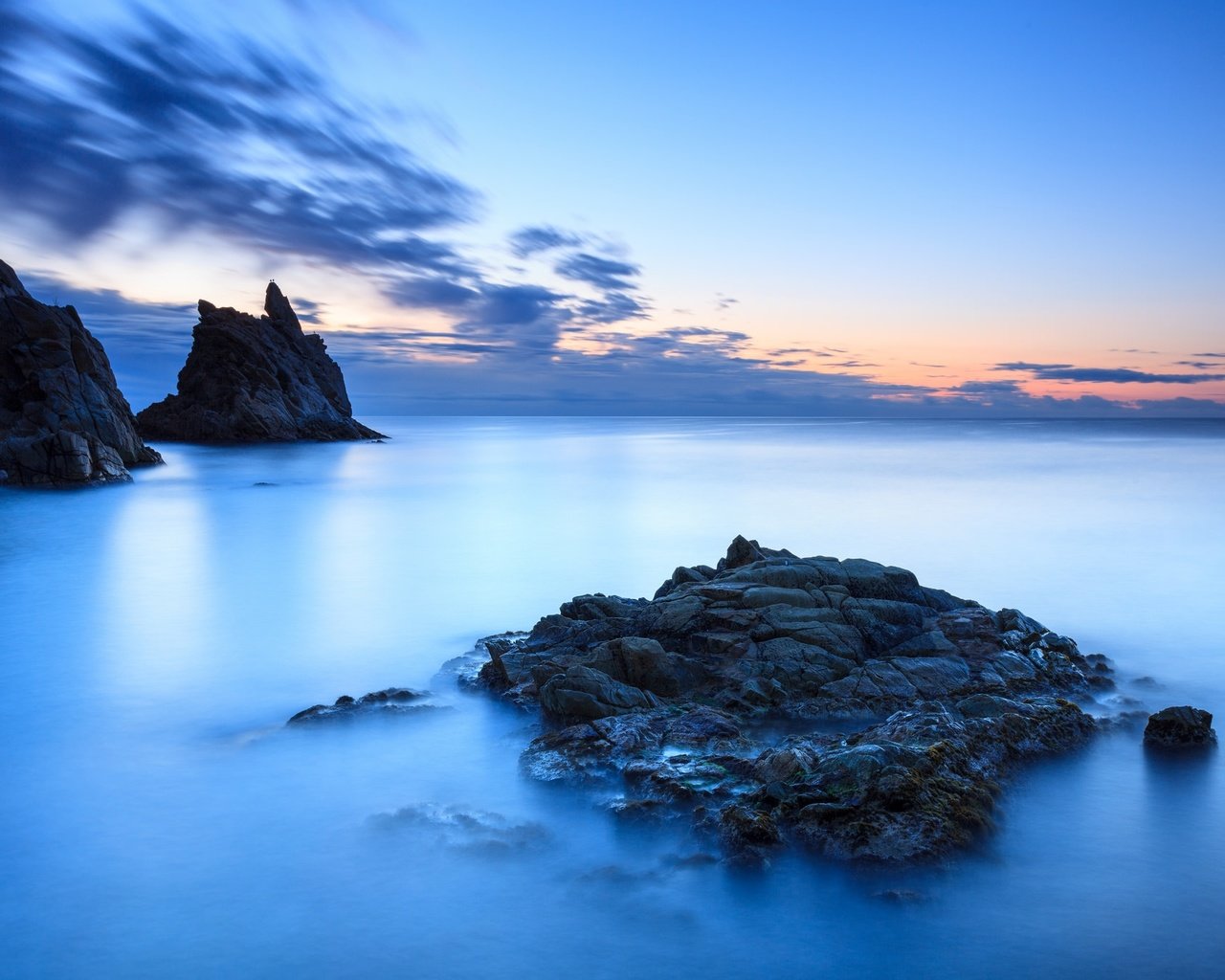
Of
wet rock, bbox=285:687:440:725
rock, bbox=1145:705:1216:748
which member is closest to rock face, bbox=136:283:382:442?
wet rock, bbox=285:687:440:725

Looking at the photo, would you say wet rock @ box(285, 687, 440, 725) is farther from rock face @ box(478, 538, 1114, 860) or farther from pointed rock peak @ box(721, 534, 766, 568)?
pointed rock peak @ box(721, 534, 766, 568)

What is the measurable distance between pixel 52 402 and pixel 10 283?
10.7 meters

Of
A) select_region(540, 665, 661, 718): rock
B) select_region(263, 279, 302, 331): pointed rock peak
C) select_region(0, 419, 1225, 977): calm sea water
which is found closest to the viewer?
select_region(0, 419, 1225, 977): calm sea water

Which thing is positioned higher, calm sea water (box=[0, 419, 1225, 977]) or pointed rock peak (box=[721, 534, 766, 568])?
pointed rock peak (box=[721, 534, 766, 568])

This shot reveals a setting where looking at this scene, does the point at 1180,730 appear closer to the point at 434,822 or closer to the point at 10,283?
the point at 434,822

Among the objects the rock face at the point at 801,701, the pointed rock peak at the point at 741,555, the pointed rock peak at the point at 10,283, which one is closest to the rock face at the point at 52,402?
the pointed rock peak at the point at 10,283

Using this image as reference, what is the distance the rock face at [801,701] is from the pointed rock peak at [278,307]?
94.8 metres

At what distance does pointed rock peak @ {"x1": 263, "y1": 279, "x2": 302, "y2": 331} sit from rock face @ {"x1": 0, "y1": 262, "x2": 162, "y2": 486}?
45.7 metres

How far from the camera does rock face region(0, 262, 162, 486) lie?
4238 cm

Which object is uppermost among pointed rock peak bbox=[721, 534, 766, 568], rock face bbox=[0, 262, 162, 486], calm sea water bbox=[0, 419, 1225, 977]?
rock face bbox=[0, 262, 162, 486]

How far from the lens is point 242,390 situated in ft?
287

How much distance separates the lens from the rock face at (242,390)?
86.2 meters

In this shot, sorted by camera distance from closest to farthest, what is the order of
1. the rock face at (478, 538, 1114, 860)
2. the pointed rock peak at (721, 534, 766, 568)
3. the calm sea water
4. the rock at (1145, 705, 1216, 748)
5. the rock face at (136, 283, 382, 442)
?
the calm sea water, the rock face at (478, 538, 1114, 860), the rock at (1145, 705, 1216, 748), the pointed rock peak at (721, 534, 766, 568), the rock face at (136, 283, 382, 442)

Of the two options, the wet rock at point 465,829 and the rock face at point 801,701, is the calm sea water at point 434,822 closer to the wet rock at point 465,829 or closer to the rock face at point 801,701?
the wet rock at point 465,829
